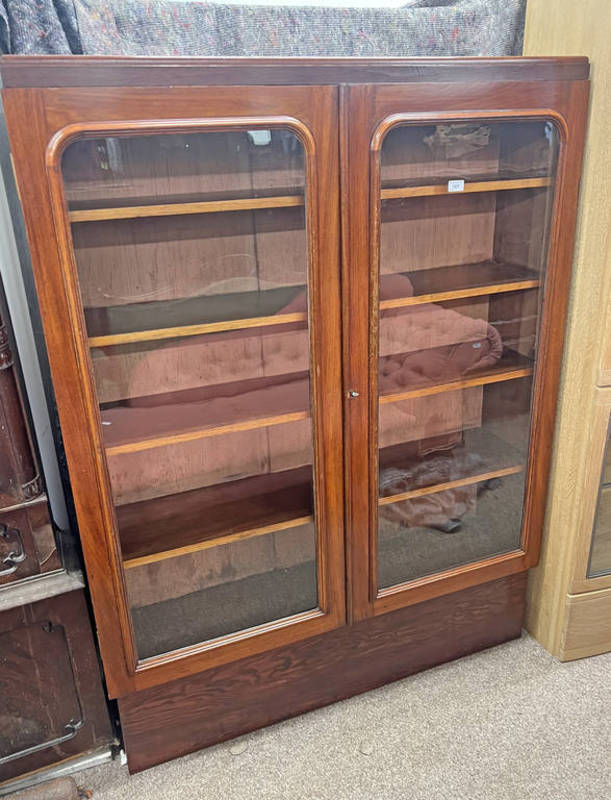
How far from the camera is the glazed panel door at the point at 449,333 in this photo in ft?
4.60

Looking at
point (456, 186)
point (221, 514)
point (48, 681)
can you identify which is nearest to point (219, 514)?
point (221, 514)

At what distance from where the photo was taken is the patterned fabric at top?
1373mm

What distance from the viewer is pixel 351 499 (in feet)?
5.17

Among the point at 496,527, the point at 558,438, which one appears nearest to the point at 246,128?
the point at 558,438

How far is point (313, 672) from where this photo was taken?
1715 mm

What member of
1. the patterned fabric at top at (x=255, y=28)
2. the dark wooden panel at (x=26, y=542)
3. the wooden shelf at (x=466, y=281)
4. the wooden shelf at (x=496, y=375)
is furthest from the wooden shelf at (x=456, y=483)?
the patterned fabric at top at (x=255, y=28)

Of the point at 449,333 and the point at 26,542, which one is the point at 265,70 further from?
the point at 26,542

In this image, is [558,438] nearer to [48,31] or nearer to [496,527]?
[496,527]

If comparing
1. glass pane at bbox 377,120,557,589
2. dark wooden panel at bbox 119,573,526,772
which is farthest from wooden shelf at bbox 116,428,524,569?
dark wooden panel at bbox 119,573,526,772

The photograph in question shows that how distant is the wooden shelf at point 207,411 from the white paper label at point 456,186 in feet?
1.85

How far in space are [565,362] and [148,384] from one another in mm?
1059

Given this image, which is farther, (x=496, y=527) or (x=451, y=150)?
(x=496, y=527)

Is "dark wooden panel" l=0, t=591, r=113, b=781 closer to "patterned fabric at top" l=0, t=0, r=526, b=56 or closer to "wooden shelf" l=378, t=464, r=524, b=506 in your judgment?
"wooden shelf" l=378, t=464, r=524, b=506

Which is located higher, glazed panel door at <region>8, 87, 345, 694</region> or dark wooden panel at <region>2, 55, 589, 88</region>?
dark wooden panel at <region>2, 55, 589, 88</region>
